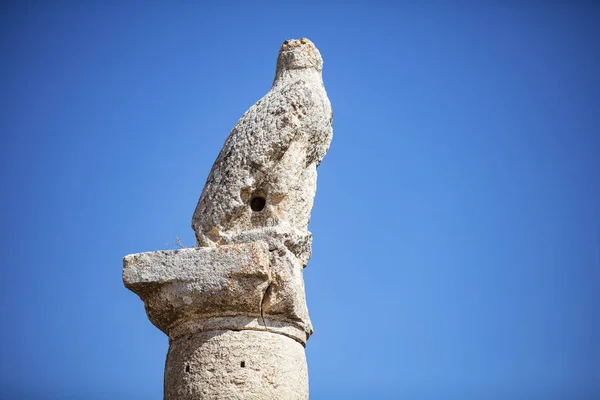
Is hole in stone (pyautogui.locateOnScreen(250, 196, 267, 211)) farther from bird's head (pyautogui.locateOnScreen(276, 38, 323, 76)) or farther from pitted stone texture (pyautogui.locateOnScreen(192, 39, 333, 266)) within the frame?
bird's head (pyautogui.locateOnScreen(276, 38, 323, 76))

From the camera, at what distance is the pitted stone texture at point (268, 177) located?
7.51 metres

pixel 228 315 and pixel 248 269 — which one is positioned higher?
pixel 248 269

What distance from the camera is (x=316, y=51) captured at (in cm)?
853

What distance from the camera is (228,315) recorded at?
23.4ft

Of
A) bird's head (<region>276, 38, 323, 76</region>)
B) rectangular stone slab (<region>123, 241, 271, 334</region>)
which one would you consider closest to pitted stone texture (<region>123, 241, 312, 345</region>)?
rectangular stone slab (<region>123, 241, 271, 334</region>)

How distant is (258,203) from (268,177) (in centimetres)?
25

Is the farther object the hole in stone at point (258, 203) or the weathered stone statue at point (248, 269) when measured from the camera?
the hole in stone at point (258, 203)

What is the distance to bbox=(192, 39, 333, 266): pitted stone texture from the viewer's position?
7.51m

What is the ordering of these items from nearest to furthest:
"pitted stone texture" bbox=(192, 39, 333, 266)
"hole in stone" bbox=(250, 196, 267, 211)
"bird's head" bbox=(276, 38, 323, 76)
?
"pitted stone texture" bbox=(192, 39, 333, 266) < "hole in stone" bbox=(250, 196, 267, 211) < "bird's head" bbox=(276, 38, 323, 76)

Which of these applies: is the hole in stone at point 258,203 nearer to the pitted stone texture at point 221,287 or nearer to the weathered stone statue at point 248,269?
the weathered stone statue at point 248,269

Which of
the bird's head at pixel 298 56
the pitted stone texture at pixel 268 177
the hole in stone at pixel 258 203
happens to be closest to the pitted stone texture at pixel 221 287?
the pitted stone texture at pixel 268 177

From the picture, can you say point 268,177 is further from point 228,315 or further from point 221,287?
point 228,315

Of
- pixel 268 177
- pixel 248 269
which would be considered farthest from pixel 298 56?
pixel 248 269

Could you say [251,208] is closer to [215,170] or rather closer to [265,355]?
[215,170]
